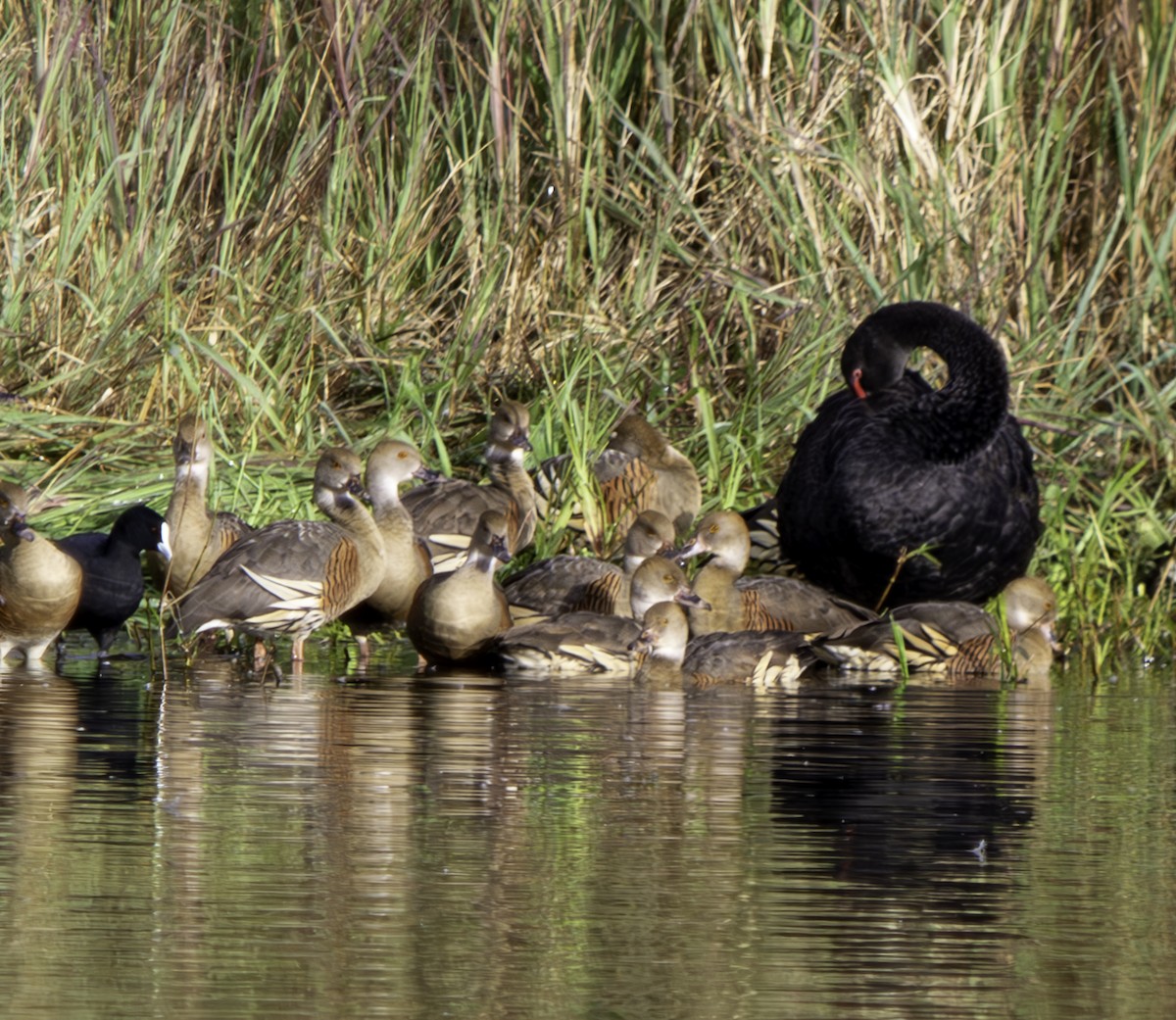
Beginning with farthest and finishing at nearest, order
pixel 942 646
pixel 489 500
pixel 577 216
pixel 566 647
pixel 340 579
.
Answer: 1. pixel 577 216
2. pixel 489 500
3. pixel 340 579
4. pixel 942 646
5. pixel 566 647

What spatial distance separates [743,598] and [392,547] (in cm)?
126

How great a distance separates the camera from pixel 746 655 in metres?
7.46

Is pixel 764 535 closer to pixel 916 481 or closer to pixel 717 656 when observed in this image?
pixel 916 481

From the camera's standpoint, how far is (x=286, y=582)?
7676mm

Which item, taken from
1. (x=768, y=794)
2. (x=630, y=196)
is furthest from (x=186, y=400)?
(x=768, y=794)

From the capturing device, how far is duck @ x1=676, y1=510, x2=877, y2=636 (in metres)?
8.25

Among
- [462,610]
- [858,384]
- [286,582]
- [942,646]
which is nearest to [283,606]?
[286,582]

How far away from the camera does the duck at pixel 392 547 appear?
834 centimetres

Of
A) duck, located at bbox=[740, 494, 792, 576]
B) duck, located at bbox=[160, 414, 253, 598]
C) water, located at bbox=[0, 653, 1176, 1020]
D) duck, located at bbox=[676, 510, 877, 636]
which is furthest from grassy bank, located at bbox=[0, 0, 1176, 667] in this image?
water, located at bbox=[0, 653, 1176, 1020]

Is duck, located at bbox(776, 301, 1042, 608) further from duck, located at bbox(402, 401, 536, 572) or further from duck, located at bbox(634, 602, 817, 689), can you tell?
duck, located at bbox(402, 401, 536, 572)

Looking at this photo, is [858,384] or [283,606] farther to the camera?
[858,384]

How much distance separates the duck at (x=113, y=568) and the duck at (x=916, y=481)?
2.26 meters

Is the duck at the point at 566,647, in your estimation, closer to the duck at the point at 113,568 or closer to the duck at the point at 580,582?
the duck at the point at 580,582

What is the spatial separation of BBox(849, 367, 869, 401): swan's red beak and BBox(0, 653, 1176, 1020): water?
254 cm
